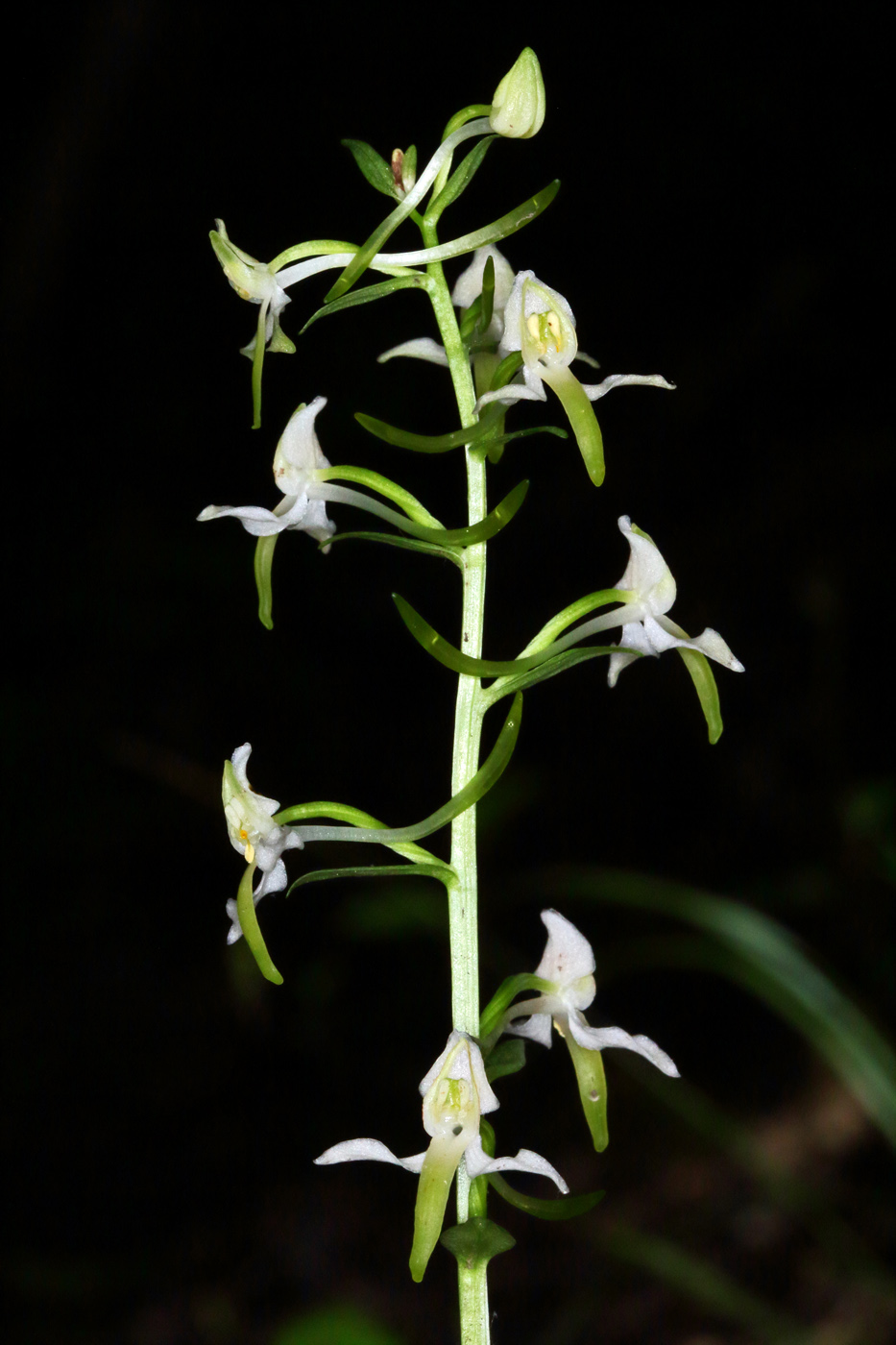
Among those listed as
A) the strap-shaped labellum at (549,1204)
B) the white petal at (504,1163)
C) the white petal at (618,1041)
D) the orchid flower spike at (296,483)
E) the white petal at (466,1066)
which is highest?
the orchid flower spike at (296,483)

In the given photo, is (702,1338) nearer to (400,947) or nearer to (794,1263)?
(794,1263)

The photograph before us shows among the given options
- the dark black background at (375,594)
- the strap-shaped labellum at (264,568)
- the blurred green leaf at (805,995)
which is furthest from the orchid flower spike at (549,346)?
the dark black background at (375,594)

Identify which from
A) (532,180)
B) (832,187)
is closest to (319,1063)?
(532,180)

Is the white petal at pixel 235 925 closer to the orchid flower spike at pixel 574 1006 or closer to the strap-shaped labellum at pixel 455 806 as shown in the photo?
the strap-shaped labellum at pixel 455 806

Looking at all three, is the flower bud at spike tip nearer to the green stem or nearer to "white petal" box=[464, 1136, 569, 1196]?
the green stem

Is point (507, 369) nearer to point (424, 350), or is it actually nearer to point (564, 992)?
point (424, 350)

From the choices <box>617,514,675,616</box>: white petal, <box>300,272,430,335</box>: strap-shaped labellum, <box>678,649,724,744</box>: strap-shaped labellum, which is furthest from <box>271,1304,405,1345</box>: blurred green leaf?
<box>300,272,430,335</box>: strap-shaped labellum

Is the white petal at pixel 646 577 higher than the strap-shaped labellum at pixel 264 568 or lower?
lower
